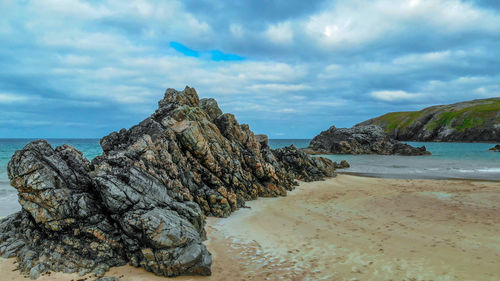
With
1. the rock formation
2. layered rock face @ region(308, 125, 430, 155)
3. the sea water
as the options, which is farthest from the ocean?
the rock formation

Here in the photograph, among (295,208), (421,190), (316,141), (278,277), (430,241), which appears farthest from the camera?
(316,141)

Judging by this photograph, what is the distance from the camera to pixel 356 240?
13367 mm

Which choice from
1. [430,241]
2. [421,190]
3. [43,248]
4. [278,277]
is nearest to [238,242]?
[278,277]

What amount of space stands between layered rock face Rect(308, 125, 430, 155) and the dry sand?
2710 inches

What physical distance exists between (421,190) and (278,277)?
70.6 ft

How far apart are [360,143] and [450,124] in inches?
3262

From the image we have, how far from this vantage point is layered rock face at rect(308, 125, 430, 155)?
8756cm

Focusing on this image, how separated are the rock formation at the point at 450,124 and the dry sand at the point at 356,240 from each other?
14201cm

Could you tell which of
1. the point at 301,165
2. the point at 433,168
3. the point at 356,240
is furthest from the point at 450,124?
the point at 356,240

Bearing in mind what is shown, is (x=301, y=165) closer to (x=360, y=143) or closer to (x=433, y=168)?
(x=433, y=168)

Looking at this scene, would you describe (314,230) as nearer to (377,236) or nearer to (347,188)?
(377,236)

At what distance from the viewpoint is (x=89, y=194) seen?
11680 mm

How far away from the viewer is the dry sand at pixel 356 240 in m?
10.2

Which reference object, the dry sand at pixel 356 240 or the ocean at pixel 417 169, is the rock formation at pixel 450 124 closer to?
the ocean at pixel 417 169
